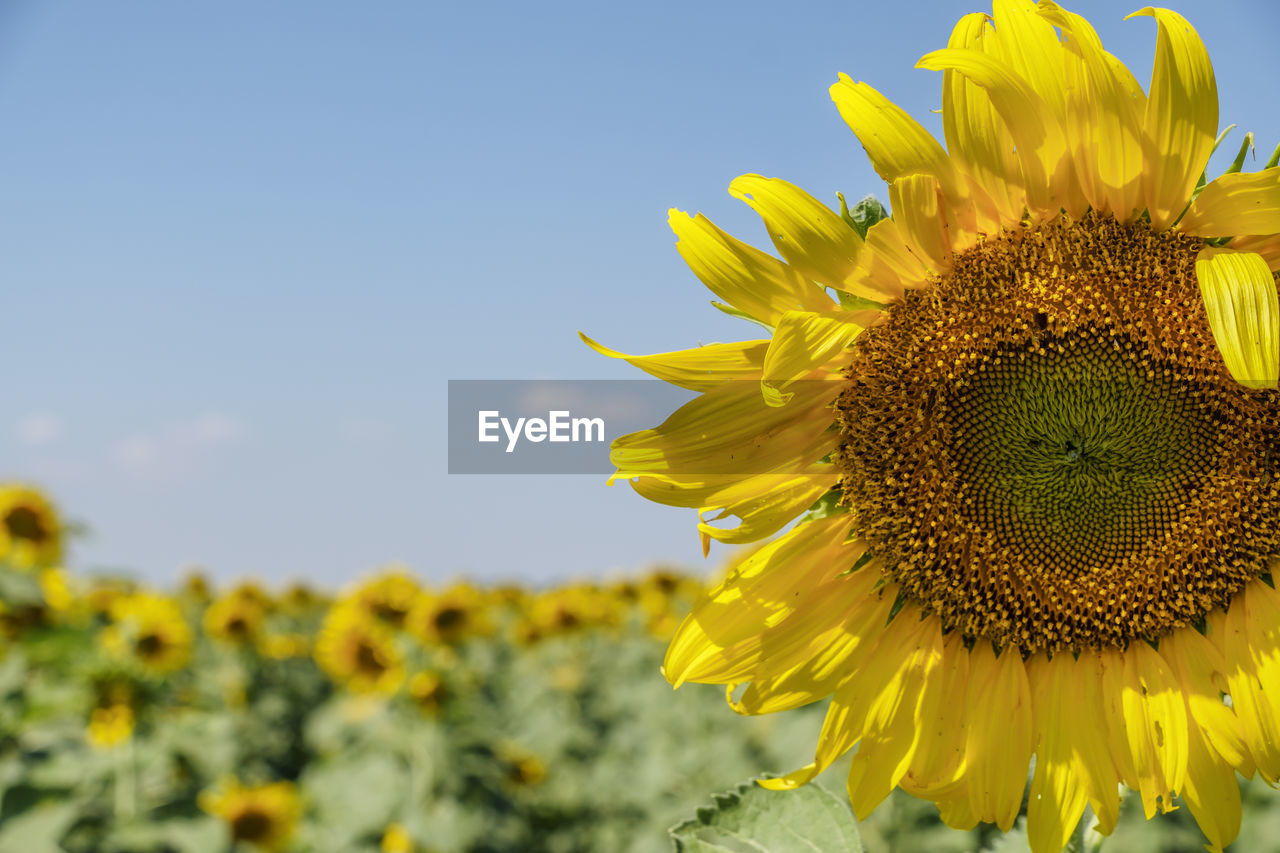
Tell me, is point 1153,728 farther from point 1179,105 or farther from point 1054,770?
point 1179,105

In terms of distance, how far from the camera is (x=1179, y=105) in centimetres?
147

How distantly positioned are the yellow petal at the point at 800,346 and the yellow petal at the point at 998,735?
23.5 inches

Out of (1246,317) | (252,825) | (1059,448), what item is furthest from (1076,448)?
(252,825)

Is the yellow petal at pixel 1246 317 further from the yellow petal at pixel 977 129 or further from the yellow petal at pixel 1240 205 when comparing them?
the yellow petal at pixel 977 129

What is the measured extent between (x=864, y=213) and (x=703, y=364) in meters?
0.34

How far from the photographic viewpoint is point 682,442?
166 centimetres

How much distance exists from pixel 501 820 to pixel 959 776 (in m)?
6.69

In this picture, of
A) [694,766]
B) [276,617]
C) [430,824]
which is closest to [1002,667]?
[430,824]

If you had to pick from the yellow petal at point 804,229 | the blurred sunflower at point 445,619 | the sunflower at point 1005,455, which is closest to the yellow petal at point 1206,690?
the sunflower at point 1005,455

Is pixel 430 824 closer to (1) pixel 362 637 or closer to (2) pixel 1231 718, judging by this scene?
(1) pixel 362 637

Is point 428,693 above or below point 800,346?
below

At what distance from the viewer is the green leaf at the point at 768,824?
1687 millimetres

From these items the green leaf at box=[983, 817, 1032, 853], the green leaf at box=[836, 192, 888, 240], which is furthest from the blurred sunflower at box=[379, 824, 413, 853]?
the green leaf at box=[836, 192, 888, 240]

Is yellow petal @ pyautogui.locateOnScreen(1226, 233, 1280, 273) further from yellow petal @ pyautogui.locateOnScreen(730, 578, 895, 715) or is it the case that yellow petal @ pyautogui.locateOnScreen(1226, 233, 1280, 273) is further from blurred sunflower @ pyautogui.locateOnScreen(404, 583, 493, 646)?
blurred sunflower @ pyautogui.locateOnScreen(404, 583, 493, 646)
